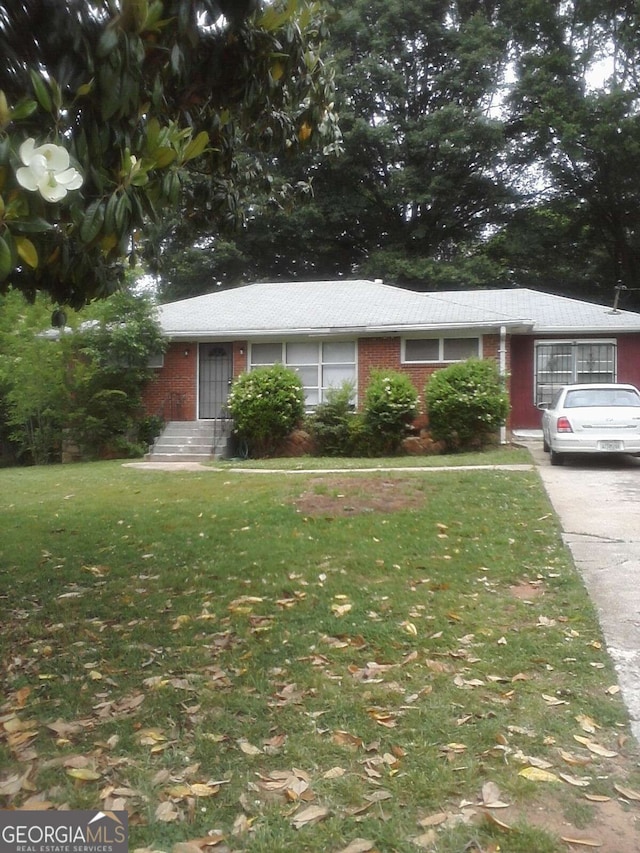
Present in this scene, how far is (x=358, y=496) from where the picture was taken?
966cm

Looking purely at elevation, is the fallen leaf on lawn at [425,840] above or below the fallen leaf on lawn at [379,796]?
below

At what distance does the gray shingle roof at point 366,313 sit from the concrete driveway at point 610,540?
4.94 metres

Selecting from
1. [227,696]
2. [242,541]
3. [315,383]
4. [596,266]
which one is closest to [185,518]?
[242,541]

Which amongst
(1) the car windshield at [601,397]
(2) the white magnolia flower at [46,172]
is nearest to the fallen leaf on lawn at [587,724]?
(2) the white magnolia flower at [46,172]

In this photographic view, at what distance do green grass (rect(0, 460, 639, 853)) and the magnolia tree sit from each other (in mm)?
2212

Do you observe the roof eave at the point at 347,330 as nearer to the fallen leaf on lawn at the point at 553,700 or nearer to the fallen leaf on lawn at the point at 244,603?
the fallen leaf on lawn at the point at 244,603

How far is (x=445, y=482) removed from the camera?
34.7ft

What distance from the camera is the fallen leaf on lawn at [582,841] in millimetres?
2943

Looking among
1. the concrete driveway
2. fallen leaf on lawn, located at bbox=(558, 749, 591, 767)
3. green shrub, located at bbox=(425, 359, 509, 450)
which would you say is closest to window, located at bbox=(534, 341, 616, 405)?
green shrub, located at bbox=(425, 359, 509, 450)

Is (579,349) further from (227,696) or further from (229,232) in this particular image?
(227,696)

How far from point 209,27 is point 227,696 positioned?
4.09 m

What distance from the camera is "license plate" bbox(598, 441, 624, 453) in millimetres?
12742

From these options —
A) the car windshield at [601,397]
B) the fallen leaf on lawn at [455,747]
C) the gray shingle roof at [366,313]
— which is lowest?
the fallen leaf on lawn at [455,747]

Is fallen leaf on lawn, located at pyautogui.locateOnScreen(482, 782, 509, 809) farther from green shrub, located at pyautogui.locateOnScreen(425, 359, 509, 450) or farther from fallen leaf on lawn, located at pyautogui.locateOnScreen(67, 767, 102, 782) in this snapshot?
green shrub, located at pyautogui.locateOnScreen(425, 359, 509, 450)
